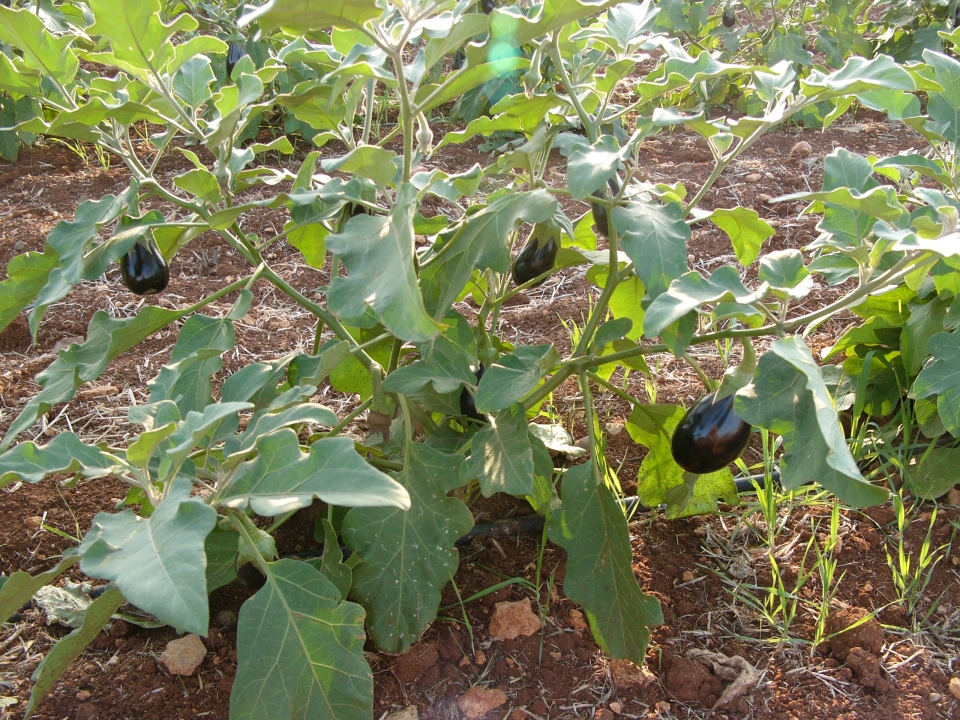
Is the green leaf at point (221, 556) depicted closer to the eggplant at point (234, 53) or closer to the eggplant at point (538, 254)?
the eggplant at point (538, 254)

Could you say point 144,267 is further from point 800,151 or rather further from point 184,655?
point 800,151

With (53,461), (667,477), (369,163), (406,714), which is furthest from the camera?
(667,477)

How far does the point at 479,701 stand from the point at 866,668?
68 cm

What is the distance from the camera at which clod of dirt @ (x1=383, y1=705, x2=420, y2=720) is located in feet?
4.38

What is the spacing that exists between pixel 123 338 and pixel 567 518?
0.82 meters

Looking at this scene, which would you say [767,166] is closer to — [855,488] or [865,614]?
[865,614]

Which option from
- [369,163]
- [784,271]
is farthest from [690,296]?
[369,163]

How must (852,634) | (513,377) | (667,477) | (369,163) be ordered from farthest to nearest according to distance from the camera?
1. (667,477)
2. (852,634)
3. (513,377)
4. (369,163)

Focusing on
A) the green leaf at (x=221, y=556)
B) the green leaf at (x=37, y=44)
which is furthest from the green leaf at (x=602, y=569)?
the green leaf at (x=37, y=44)

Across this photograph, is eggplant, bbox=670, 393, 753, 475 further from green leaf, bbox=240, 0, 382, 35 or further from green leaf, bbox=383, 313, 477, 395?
green leaf, bbox=240, 0, 382, 35

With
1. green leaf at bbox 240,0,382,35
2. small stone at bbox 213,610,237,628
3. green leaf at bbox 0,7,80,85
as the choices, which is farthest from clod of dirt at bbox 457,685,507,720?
green leaf at bbox 0,7,80,85

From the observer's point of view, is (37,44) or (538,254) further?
(538,254)

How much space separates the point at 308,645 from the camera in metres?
1.12

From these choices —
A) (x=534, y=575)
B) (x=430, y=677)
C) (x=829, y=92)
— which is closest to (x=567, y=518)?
(x=534, y=575)
